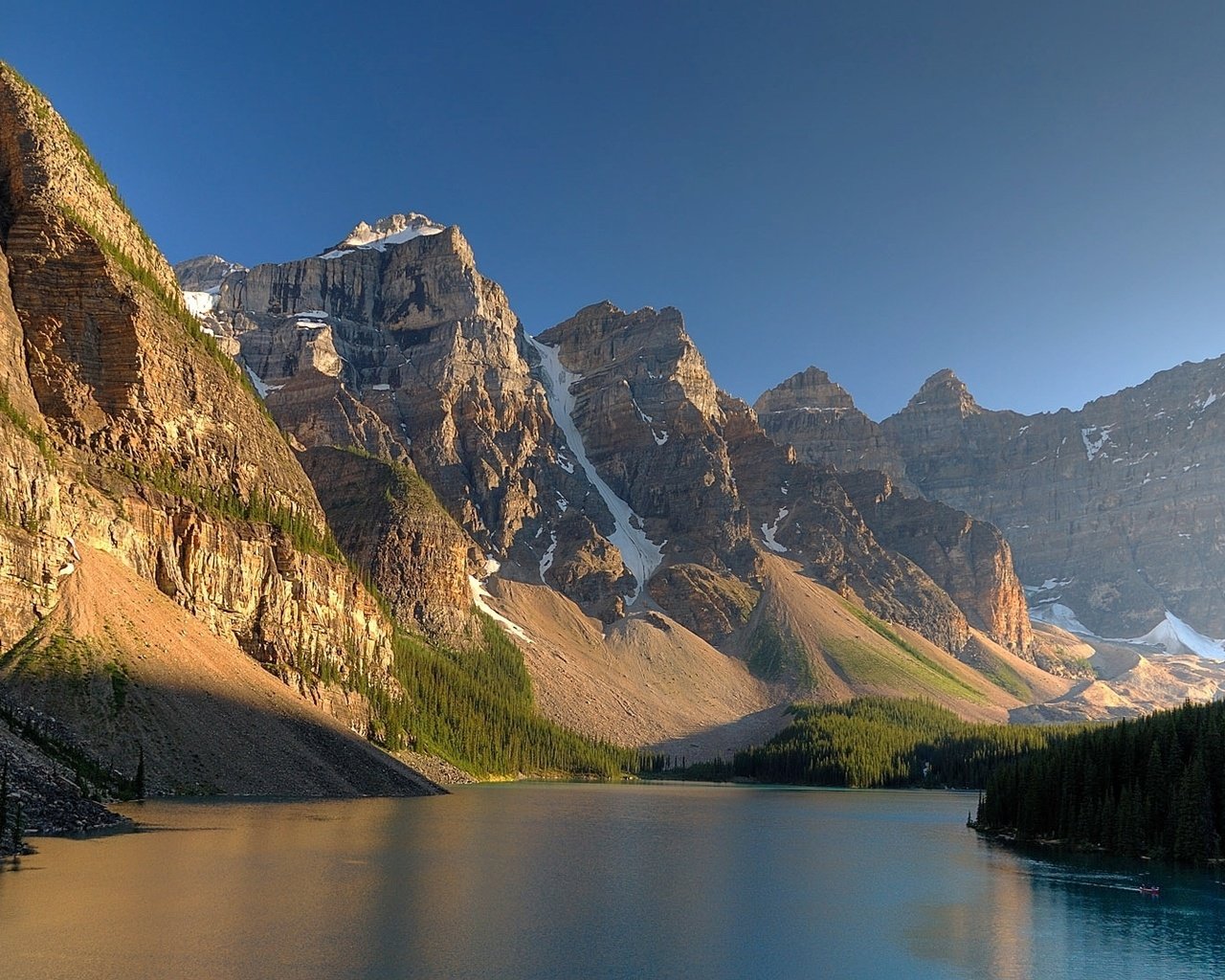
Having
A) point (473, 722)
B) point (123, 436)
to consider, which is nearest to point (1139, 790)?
point (123, 436)

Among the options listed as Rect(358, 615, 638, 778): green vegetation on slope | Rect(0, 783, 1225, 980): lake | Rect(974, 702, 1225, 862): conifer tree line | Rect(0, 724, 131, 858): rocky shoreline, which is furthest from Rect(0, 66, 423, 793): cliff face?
Rect(974, 702, 1225, 862): conifer tree line

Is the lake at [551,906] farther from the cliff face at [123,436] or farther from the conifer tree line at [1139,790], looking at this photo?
the cliff face at [123,436]

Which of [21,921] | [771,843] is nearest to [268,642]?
[771,843]

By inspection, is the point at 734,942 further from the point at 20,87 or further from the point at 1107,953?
the point at 20,87

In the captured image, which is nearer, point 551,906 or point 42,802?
point 551,906

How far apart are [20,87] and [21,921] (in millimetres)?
114025

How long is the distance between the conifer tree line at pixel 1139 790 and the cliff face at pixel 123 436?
78.2 metres

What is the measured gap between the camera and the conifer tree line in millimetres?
73062

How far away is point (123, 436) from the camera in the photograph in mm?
115938

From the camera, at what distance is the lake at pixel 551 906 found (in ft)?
119

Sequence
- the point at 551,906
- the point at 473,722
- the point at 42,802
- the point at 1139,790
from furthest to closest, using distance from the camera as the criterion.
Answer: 1. the point at 473,722
2. the point at 1139,790
3. the point at 42,802
4. the point at 551,906

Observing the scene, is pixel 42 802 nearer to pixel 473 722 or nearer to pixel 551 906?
pixel 551 906

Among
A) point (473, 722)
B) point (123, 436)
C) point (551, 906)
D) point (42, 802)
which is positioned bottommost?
point (551, 906)

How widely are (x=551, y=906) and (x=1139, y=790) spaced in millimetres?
50299
